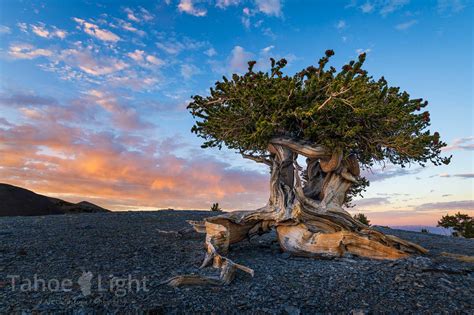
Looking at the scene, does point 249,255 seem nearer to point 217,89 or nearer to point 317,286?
point 317,286

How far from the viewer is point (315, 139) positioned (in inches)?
590

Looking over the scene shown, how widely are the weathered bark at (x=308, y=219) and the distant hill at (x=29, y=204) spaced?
2073cm

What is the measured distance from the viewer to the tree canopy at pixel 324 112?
1286cm

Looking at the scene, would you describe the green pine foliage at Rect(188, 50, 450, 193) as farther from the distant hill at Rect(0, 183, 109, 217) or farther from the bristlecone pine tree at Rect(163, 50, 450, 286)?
the distant hill at Rect(0, 183, 109, 217)

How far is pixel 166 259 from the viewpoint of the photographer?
40.0ft

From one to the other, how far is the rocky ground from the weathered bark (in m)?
0.68

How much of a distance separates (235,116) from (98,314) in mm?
9927

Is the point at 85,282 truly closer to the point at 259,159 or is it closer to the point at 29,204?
the point at 259,159

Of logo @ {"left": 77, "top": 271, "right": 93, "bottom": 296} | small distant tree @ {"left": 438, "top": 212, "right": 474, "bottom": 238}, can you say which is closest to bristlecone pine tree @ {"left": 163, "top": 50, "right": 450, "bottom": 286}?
logo @ {"left": 77, "top": 271, "right": 93, "bottom": 296}

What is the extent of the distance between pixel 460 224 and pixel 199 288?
32.1m

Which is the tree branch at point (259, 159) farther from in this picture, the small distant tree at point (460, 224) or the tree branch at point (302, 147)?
the small distant tree at point (460, 224)

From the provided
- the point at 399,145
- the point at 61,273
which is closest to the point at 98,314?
the point at 61,273

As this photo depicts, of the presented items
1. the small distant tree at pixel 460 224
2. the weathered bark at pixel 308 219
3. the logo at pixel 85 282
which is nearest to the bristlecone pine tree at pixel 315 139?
the weathered bark at pixel 308 219

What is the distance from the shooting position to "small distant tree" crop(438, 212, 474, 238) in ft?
97.9
